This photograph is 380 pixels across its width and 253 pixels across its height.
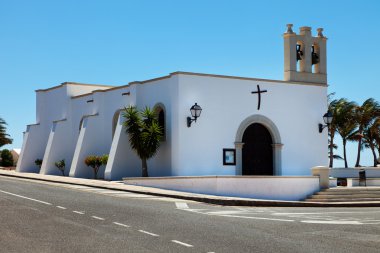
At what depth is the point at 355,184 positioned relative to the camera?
31.2 metres

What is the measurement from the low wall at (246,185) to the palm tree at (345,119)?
21.9 meters

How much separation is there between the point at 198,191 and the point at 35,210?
978 centimetres

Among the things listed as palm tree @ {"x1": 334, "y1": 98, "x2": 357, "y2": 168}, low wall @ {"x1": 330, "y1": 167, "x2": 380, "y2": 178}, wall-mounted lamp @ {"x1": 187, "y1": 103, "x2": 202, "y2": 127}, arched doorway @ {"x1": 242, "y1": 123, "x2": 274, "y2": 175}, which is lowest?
low wall @ {"x1": 330, "y1": 167, "x2": 380, "y2": 178}

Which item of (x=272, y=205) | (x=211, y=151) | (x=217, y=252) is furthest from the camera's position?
(x=211, y=151)

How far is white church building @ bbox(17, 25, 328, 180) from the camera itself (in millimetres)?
29078

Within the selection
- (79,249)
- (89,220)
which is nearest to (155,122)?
(89,220)

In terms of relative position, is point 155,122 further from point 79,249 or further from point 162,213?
point 79,249

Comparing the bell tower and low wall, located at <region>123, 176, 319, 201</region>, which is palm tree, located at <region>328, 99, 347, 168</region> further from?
low wall, located at <region>123, 176, 319, 201</region>

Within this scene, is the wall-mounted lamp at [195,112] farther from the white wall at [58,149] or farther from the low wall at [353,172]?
the white wall at [58,149]

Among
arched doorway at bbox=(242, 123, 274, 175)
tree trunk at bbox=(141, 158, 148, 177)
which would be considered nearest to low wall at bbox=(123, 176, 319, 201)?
tree trunk at bbox=(141, 158, 148, 177)

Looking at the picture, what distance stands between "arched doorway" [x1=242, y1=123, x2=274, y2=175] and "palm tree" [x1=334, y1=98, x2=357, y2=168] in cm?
1791

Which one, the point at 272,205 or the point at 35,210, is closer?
the point at 35,210

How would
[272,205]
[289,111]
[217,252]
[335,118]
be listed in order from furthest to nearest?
[335,118]
[289,111]
[272,205]
[217,252]

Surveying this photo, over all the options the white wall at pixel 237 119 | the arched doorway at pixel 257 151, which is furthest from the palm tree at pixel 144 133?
the arched doorway at pixel 257 151
